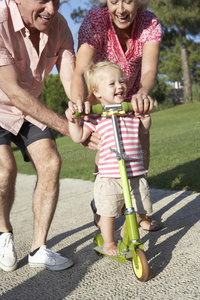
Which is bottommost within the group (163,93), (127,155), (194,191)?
(194,191)

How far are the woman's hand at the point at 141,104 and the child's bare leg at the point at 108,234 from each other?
2.56 ft

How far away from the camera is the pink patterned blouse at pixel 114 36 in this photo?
3.20 meters

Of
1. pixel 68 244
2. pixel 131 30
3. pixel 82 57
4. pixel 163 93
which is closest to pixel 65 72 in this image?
pixel 82 57

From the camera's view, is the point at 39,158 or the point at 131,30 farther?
the point at 131,30

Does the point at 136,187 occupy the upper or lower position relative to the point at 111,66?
lower

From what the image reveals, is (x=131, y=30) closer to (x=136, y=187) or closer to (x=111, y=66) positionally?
(x=111, y=66)

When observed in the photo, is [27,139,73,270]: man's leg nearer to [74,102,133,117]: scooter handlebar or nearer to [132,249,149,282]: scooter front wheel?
[74,102,133,117]: scooter handlebar

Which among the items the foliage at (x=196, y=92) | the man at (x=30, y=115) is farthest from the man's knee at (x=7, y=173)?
the foliage at (x=196, y=92)

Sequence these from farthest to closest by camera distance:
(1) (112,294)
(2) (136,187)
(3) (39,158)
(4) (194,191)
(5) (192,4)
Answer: (5) (192,4), (4) (194,191), (3) (39,158), (2) (136,187), (1) (112,294)

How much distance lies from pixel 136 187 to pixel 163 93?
4607 cm

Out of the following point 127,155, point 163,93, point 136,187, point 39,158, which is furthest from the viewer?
point 163,93

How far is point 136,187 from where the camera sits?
2.76 meters

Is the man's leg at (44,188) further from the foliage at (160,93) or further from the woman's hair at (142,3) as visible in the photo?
the foliage at (160,93)

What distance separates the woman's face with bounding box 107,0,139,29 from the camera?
292cm
